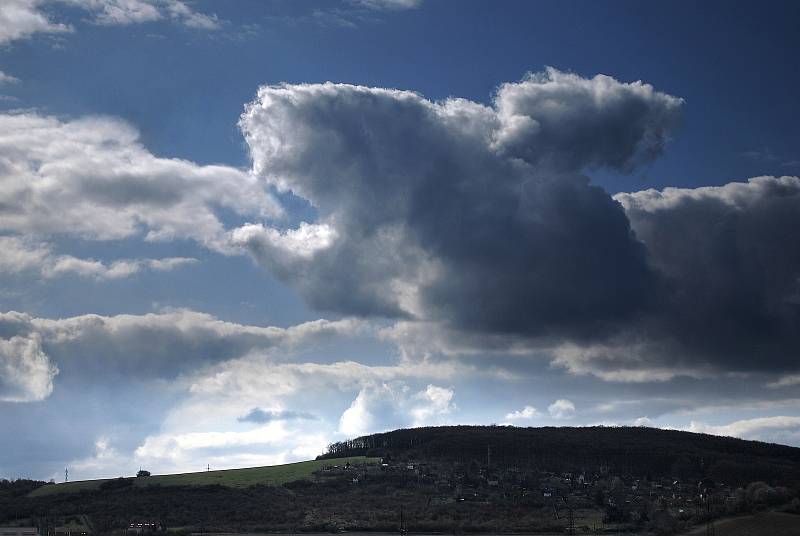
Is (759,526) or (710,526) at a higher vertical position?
(710,526)

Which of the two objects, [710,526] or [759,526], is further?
[710,526]

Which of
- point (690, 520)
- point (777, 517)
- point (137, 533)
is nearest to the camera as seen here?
point (777, 517)

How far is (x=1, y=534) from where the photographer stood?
198625mm

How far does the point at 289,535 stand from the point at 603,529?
59.5m

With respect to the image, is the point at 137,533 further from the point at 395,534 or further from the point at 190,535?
the point at 395,534

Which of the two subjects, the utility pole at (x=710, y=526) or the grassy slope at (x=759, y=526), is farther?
the utility pole at (x=710, y=526)

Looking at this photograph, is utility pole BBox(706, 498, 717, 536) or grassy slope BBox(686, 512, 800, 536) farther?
utility pole BBox(706, 498, 717, 536)

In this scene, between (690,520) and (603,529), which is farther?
(603,529)

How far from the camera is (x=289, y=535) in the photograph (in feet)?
655

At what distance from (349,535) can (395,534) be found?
8.70m

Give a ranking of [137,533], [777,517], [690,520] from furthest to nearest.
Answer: [137,533] < [690,520] < [777,517]

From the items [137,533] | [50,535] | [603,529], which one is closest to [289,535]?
[137,533]

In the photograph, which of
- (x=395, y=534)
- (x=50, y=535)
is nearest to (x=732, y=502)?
(x=395, y=534)

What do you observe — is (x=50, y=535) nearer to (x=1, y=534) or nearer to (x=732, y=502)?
(x=1, y=534)
